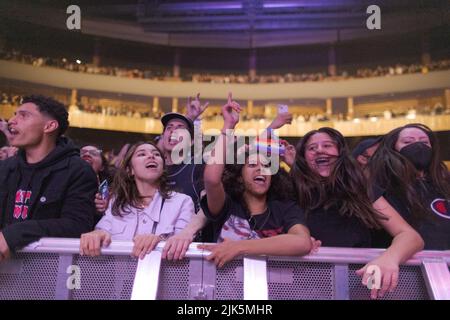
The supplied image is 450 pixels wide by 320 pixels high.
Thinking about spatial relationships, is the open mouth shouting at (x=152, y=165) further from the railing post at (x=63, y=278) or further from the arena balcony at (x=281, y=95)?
the arena balcony at (x=281, y=95)

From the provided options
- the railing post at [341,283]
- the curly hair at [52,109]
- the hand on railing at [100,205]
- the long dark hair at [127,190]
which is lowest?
the railing post at [341,283]

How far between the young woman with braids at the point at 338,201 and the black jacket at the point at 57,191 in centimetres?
60

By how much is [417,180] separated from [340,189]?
11.5 inches

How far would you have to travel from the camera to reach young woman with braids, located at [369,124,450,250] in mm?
1131

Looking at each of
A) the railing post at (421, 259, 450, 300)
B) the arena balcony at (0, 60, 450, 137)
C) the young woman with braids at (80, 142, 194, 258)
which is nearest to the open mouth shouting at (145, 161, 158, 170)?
the young woman with braids at (80, 142, 194, 258)

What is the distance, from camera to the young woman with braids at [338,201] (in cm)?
103

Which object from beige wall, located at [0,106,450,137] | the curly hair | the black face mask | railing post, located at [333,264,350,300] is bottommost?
railing post, located at [333,264,350,300]

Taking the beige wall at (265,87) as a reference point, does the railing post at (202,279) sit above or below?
below

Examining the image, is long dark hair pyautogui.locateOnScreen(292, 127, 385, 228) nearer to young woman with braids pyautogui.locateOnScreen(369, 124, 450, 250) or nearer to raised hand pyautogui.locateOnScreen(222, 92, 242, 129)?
young woman with braids pyautogui.locateOnScreen(369, 124, 450, 250)

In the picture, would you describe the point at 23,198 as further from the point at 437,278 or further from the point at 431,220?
the point at 431,220

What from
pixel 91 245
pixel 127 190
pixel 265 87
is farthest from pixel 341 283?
pixel 265 87

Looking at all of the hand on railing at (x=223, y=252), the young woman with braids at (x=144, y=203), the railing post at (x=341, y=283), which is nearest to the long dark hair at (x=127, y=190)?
the young woman with braids at (x=144, y=203)

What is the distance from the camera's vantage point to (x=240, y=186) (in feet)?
3.74
